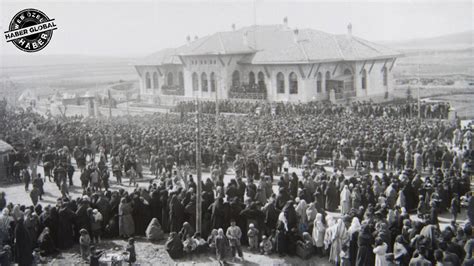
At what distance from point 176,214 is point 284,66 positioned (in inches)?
1025

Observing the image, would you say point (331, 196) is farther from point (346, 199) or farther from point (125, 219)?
point (125, 219)

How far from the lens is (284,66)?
124 ft

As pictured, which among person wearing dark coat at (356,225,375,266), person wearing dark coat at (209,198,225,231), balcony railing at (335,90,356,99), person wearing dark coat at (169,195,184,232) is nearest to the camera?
person wearing dark coat at (356,225,375,266)

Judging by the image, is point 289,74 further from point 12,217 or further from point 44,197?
point 12,217

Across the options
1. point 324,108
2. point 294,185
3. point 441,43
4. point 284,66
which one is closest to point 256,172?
point 294,185

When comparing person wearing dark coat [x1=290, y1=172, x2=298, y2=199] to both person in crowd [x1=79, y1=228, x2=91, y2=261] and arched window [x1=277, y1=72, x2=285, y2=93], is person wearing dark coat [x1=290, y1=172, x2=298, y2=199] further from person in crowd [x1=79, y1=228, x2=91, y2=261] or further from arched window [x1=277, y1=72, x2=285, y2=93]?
arched window [x1=277, y1=72, x2=285, y2=93]

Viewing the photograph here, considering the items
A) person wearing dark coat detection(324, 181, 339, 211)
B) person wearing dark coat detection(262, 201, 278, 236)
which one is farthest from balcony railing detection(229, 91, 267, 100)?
person wearing dark coat detection(262, 201, 278, 236)

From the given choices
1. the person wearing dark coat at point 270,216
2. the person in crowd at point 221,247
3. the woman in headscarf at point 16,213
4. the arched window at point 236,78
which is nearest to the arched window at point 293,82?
the arched window at point 236,78

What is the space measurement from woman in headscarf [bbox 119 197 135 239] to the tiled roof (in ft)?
82.0

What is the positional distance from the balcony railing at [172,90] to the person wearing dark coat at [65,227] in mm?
34187

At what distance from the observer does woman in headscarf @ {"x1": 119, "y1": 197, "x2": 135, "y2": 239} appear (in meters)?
13.4

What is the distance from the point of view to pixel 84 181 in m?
18.3

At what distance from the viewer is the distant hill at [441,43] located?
4620 inches

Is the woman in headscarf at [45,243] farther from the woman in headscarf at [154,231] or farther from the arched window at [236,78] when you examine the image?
the arched window at [236,78]
